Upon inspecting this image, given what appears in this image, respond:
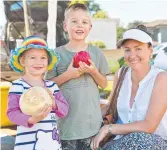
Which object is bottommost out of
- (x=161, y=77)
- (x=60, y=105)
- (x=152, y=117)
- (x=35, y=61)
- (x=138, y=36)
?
(x=152, y=117)

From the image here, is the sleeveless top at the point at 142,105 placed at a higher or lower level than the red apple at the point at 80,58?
lower

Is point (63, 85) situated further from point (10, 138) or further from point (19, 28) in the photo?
point (19, 28)

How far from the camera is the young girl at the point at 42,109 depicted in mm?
2248

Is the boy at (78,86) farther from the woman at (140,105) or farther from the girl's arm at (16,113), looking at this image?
the girl's arm at (16,113)

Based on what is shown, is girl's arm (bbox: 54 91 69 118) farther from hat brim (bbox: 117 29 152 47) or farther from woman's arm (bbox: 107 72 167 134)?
hat brim (bbox: 117 29 152 47)

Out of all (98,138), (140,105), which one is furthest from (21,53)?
(140,105)

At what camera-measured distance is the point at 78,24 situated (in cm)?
258

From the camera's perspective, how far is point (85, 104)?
2547 millimetres

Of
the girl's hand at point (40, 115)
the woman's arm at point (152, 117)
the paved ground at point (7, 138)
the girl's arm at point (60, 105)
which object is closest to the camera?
the girl's hand at point (40, 115)

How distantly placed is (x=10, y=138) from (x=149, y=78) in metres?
3.59

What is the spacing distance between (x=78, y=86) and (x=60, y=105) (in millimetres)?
251

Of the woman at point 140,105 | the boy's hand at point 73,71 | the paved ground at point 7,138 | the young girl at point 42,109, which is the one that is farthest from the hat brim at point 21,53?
the paved ground at point 7,138

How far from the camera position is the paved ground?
16.7 ft

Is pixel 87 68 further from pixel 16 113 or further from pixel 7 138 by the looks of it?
pixel 7 138
